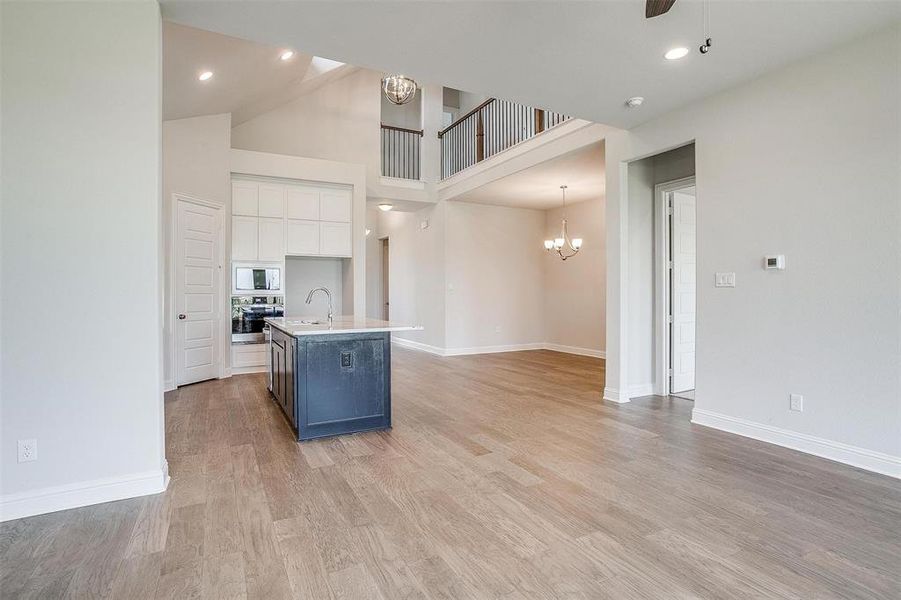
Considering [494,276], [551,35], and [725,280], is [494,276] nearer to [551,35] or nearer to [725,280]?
[725,280]

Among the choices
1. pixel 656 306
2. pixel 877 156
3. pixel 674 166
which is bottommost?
pixel 656 306

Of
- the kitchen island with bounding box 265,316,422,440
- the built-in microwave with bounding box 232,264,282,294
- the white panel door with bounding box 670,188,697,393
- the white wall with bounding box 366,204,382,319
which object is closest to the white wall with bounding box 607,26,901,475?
the white panel door with bounding box 670,188,697,393

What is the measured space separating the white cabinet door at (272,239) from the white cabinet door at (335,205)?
0.62 meters

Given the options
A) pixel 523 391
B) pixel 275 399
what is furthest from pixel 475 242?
pixel 275 399

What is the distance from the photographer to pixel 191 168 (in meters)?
5.54

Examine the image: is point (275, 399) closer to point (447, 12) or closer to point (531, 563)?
point (531, 563)

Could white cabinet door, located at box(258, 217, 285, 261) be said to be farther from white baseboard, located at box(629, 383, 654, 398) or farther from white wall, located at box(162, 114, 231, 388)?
white baseboard, located at box(629, 383, 654, 398)

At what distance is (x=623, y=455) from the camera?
3.16 m

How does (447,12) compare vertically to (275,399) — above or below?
above

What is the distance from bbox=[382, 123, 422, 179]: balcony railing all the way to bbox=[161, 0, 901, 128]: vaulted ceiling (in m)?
4.98

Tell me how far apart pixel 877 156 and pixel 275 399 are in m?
Result: 5.28

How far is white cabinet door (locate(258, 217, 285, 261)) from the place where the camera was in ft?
21.1

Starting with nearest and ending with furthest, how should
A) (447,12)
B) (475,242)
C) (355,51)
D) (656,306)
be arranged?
(447,12)
(355,51)
(656,306)
(475,242)

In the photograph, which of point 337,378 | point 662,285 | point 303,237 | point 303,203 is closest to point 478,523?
point 337,378
